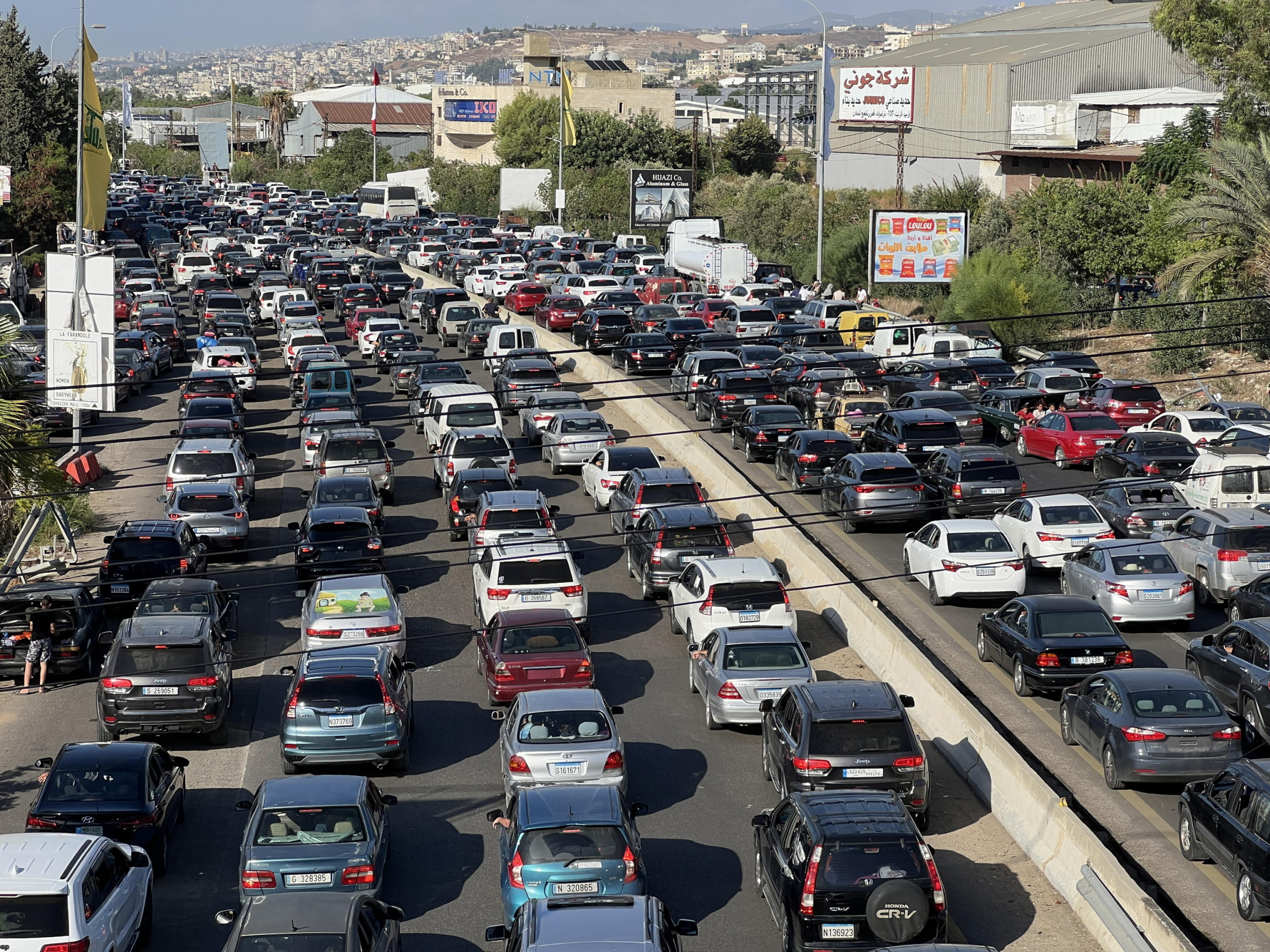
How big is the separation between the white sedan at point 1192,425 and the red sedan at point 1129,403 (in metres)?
2.08

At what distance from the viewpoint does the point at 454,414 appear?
117ft

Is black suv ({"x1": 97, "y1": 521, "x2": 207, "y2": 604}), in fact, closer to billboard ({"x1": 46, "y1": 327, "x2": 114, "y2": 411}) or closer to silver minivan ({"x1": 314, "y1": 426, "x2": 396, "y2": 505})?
billboard ({"x1": 46, "y1": 327, "x2": 114, "y2": 411})

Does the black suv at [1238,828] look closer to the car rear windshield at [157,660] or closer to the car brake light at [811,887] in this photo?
the car brake light at [811,887]

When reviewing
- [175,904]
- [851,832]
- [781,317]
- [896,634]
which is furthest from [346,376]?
[851,832]

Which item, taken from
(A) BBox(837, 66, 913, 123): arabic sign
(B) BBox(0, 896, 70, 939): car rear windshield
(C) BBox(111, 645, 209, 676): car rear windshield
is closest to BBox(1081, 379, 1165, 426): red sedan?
(C) BBox(111, 645, 209, 676): car rear windshield

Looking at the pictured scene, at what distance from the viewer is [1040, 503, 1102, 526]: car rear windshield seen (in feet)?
87.5

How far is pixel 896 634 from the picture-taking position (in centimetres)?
2295

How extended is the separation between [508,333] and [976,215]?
3456cm

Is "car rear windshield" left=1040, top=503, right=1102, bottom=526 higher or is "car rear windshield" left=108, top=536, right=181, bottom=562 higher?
"car rear windshield" left=1040, top=503, right=1102, bottom=526

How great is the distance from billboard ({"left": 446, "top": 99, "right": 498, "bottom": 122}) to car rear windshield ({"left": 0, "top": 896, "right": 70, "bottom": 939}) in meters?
139

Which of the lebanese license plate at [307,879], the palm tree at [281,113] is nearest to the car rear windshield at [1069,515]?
the lebanese license plate at [307,879]

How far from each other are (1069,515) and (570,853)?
14.5 meters

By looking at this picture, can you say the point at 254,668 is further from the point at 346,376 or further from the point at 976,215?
the point at 976,215

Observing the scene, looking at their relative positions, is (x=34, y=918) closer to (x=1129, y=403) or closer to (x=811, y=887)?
(x=811, y=887)
